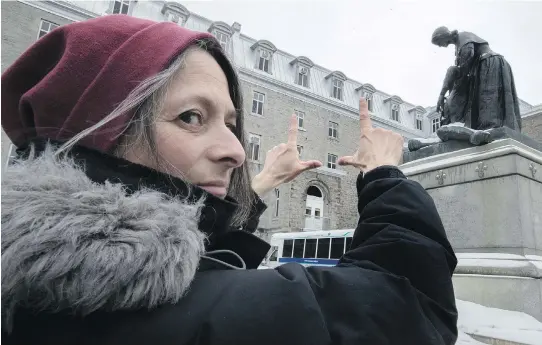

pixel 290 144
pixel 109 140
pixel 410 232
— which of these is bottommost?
pixel 410 232

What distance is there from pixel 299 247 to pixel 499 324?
36.8ft

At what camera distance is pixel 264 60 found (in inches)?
790

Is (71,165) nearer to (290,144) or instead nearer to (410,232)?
(410,232)

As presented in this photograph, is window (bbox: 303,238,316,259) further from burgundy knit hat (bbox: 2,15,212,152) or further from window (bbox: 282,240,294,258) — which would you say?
burgundy knit hat (bbox: 2,15,212,152)

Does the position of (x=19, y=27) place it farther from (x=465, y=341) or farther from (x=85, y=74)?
(x=465, y=341)

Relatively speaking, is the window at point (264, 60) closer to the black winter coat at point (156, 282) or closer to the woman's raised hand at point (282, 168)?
the woman's raised hand at point (282, 168)

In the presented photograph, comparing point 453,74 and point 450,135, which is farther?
point 453,74

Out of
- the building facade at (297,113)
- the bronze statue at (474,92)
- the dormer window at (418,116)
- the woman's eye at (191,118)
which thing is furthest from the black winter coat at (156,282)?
the dormer window at (418,116)

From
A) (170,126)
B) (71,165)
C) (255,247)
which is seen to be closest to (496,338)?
(255,247)

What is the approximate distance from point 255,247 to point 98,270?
41 centimetres

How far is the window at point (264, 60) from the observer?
1994 cm

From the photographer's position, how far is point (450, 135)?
4285 millimetres

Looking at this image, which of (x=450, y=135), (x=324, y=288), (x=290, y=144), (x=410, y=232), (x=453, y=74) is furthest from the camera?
(x=453, y=74)

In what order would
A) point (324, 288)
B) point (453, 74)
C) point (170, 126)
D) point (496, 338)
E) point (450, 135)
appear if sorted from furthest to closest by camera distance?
point (453, 74), point (450, 135), point (496, 338), point (170, 126), point (324, 288)
